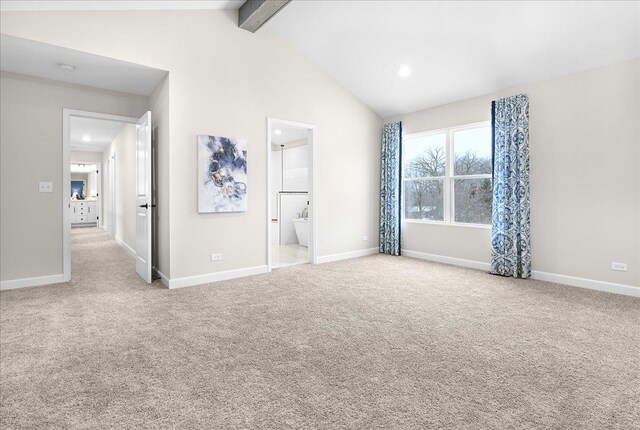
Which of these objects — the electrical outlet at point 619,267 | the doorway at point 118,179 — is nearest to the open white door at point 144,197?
the doorway at point 118,179

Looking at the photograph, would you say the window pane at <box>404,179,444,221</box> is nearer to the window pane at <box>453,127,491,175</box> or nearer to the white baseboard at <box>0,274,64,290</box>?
the window pane at <box>453,127,491,175</box>

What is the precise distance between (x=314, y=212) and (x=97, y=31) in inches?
134

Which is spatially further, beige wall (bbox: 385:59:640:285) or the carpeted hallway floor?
beige wall (bbox: 385:59:640:285)

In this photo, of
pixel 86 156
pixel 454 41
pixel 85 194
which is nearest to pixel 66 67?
pixel 454 41

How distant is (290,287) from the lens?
13.1 ft

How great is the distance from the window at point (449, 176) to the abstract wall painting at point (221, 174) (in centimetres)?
302

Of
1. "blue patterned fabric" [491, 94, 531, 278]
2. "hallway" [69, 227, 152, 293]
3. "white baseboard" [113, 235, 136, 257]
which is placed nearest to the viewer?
"hallway" [69, 227, 152, 293]

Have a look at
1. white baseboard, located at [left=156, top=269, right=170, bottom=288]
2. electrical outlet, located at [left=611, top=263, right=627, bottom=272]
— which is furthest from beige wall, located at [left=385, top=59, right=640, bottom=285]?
white baseboard, located at [left=156, top=269, right=170, bottom=288]

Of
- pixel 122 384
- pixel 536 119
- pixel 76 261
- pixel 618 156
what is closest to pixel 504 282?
pixel 618 156

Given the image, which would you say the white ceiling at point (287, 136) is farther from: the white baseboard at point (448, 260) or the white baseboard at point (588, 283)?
the white baseboard at point (588, 283)

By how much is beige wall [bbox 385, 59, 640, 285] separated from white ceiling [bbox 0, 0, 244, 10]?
3888mm

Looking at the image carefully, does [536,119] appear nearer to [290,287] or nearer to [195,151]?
[290,287]

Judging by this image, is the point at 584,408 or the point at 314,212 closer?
the point at 584,408

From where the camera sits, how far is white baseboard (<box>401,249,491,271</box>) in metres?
4.97
